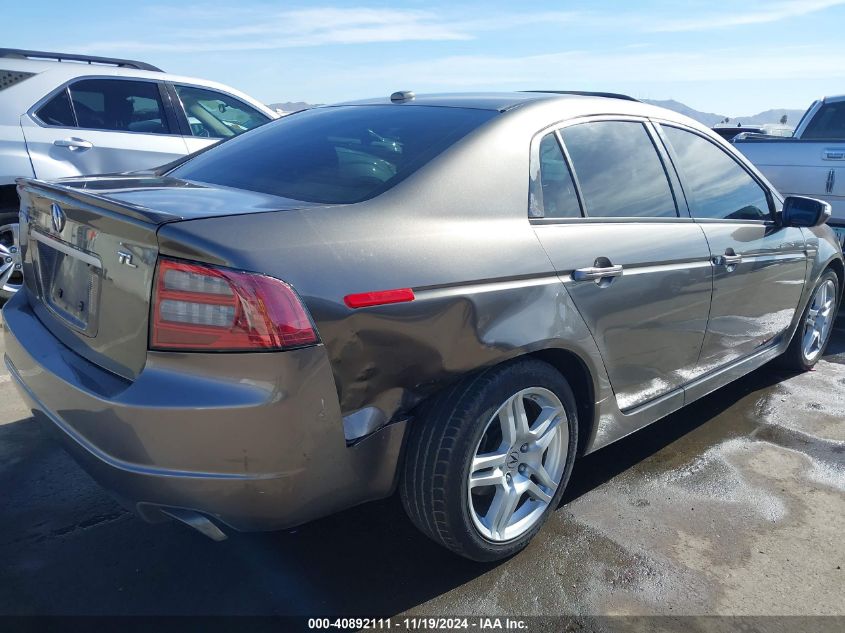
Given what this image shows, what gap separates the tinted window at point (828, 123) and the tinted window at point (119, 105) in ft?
22.4

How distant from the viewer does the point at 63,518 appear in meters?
2.73

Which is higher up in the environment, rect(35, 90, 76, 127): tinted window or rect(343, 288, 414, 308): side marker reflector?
rect(35, 90, 76, 127): tinted window

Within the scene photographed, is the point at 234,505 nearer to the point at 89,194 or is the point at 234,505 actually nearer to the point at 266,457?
the point at 266,457

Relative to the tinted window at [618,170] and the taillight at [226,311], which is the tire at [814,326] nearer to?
the tinted window at [618,170]

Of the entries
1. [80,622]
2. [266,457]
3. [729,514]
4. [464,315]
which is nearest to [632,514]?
[729,514]

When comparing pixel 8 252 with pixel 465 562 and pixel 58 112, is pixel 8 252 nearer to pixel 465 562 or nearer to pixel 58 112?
pixel 58 112

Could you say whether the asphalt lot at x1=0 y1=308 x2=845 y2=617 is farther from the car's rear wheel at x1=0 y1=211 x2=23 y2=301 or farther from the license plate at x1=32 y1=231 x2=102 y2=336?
the car's rear wheel at x1=0 y1=211 x2=23 y2=301

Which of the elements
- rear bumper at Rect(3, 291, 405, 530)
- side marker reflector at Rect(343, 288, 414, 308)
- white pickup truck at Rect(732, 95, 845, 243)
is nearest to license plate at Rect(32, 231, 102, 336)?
rear bumper at Rect(3, 291, 405, 530)

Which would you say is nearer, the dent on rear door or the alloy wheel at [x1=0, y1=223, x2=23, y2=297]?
the dent on rear door

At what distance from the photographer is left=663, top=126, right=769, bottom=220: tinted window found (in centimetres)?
331

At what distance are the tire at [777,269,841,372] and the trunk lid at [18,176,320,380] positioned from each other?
3622mm

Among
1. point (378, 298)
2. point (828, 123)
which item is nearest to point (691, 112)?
point (828, 123)

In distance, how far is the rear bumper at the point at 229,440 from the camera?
1.85m

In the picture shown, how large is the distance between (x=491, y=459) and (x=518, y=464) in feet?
0.64
